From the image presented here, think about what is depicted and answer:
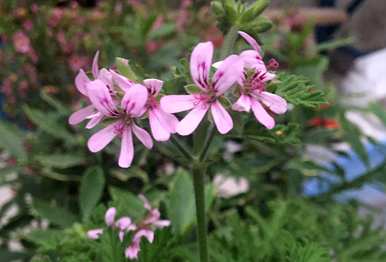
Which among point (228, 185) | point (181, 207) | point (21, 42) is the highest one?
point (21, 42)

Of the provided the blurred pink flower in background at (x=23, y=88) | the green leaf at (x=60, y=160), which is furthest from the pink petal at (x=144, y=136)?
the blurred pink flower in background at (x=23, y=88)

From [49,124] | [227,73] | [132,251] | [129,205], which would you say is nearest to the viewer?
[227,73]

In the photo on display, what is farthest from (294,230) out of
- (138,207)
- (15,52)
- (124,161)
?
(15,52)

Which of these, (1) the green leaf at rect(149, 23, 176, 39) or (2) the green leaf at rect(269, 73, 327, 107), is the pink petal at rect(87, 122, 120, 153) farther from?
(1) the green leaf at rect(149, 23, 176, 39)

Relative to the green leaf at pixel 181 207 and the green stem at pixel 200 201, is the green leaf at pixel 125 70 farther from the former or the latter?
the green leaf at pixel 181 207

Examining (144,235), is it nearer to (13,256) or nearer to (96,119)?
(96,119)

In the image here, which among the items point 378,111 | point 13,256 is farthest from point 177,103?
point 378,111

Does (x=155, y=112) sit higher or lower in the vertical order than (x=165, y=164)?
lower

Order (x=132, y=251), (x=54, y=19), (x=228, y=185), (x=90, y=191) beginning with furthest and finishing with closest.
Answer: (x=228, y=185) < (x=54, y=19) < (x=90, y=191) < (x=132, y=251)
